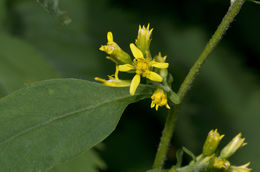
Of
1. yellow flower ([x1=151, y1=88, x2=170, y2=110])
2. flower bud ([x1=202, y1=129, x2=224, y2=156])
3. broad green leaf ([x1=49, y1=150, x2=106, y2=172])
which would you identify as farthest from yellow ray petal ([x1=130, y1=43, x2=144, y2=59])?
broad green leaf ([x1=49, y1=150, x2=106, y2=172])

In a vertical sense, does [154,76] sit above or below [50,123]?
above

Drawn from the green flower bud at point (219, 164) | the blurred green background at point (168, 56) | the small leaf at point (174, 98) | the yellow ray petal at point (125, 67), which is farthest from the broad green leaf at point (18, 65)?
the green flower bud at point (219, 164)

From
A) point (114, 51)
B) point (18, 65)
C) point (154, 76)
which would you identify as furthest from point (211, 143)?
point (18, 65)

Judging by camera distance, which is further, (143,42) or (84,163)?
(84,163)

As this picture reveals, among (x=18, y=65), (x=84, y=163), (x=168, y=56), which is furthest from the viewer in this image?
(x=168, y=56)

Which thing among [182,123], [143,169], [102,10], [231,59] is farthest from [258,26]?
[143,169]

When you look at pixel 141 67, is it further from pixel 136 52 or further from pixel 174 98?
pixel 174 98

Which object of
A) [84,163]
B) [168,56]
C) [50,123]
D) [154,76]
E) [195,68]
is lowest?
[84,163]

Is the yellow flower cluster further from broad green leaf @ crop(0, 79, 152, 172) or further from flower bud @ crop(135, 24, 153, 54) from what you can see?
broad green leaf @ crop(0, 79, 152, 172)

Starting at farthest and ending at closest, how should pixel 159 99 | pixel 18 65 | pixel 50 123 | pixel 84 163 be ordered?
pixel 18 65, pixel 84 163, pixel 159 99, pixel 50 123
